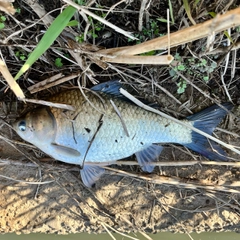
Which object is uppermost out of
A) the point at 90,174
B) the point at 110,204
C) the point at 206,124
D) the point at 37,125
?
the point at 37,125

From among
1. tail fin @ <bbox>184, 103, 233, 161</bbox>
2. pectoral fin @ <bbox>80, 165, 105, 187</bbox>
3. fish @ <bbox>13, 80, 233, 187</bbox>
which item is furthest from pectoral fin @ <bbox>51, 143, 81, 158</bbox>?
tail fin @ <bbox>184, 103, 233, 161</bbox>

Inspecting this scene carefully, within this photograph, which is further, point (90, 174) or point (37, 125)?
point (90, 174)

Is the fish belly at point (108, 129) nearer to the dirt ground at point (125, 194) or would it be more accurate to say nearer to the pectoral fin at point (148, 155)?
the pectoral fin at point (148, 155)

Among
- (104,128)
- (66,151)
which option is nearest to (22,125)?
(66,151)

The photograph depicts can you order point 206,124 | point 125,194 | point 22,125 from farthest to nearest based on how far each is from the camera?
point 125,194 < point 206,124 < point 22,125

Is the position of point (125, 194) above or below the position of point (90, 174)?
below

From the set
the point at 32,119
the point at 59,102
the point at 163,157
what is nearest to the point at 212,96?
the point at 163,157

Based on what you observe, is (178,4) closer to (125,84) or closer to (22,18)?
(125,84)

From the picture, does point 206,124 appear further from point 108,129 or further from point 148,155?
point 108,129
